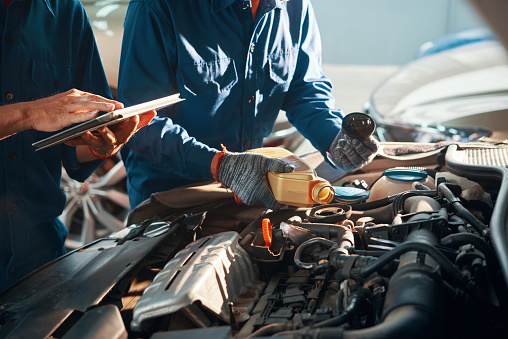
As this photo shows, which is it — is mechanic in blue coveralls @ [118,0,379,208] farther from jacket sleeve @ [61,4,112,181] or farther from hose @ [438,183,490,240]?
hose @ [438,183,490,240]

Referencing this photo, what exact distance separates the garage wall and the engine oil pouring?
385 inches

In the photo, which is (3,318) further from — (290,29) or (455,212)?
(290,29)

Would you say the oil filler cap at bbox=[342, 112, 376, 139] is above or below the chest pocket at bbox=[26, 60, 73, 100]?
below

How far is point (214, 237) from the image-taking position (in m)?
1.43

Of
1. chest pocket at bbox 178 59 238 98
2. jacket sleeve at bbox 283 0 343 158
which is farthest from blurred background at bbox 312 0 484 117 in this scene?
chest pocket at bbox 178 59 238 98

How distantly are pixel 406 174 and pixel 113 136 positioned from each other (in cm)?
91

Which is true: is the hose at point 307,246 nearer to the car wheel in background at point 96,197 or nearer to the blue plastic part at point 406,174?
the blue plastic part at point 406,174

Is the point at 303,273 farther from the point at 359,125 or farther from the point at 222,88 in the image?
the point at 222,88

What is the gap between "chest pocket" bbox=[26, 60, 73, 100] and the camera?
6.00ft

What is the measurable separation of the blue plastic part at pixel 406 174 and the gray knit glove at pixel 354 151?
0.53 ft

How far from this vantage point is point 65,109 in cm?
145

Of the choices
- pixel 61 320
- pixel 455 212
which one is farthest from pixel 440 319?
pixel 61 320

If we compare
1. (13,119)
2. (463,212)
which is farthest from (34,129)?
(463,212)

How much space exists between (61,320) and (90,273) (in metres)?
0.21
